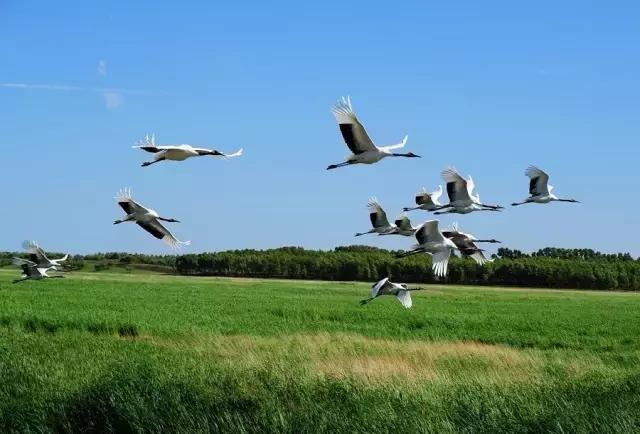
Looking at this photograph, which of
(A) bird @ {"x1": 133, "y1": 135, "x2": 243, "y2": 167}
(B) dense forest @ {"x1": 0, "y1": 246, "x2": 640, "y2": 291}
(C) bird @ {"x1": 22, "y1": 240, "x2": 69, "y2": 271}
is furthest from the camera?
(B) dense forest @ {"x1": 0, "y1": 246, "x2": 640, "y2": 291}

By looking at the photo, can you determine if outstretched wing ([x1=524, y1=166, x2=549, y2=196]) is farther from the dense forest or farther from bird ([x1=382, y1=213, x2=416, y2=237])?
the dense forest

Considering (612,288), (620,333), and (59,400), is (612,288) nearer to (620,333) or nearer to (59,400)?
(620,333)

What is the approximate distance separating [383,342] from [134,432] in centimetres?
1377

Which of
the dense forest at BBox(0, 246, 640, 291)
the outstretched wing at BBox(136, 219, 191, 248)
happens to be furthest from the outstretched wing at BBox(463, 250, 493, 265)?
the dense forest at BBox(0, 246, 640, 291)

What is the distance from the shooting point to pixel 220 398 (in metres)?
15.9

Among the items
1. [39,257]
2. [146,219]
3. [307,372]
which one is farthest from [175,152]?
[307,372]

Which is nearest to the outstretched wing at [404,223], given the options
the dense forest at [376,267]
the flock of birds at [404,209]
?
the flock of birds at [404,209]

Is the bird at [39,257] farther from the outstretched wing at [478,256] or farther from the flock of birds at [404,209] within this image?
the outstretched wing at [478,256]

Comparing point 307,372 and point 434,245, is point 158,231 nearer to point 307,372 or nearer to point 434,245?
point 434,245

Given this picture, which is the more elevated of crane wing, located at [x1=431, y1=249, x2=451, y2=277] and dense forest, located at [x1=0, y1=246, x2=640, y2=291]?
dense forest, located at [x1=0, y1=246, x2=640, y2=291]

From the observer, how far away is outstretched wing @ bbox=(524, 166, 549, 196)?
11290 millimetres

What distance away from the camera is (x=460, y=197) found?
1095cm

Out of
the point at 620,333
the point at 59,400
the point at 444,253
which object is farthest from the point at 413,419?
the point at 620,333

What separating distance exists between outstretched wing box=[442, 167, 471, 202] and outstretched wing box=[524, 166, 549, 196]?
0.93 meters
